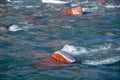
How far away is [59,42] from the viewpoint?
1199cm

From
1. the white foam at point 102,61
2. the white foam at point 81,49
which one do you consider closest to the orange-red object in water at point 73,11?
the white foam at point 81,49

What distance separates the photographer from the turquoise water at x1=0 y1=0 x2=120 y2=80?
8.86m

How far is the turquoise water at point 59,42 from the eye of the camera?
8.86 m

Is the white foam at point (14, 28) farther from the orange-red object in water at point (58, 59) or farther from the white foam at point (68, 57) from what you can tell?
the white foam at point (68, 57)

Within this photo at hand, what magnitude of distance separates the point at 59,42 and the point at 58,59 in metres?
2.36

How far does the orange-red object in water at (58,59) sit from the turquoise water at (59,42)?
247mm

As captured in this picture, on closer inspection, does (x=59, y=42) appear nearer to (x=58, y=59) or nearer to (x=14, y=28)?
(x=58, y=59)

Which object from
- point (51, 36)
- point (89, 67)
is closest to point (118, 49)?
point (89, 67)

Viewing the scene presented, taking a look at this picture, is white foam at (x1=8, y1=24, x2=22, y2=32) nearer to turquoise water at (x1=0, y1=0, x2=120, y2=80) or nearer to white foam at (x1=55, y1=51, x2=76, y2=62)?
turquoise water at (x1=0, y1=0, x2=120, y2=80)

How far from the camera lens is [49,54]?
34.2 ft

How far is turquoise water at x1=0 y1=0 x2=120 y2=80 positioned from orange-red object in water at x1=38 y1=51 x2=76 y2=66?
247 mm

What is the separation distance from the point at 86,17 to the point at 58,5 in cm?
440

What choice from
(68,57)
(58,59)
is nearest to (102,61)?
(68,57)

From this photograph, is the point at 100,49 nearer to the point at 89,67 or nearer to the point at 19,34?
the point at 89,67
